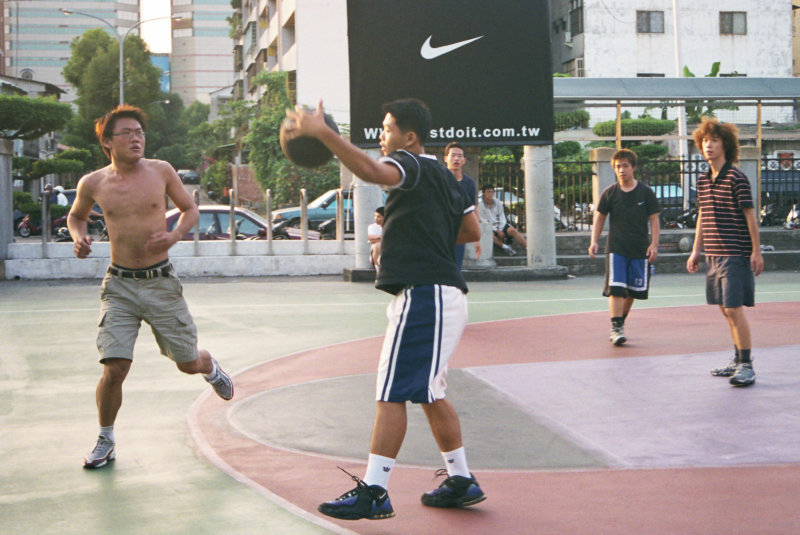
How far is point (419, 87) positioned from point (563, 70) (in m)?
40.2

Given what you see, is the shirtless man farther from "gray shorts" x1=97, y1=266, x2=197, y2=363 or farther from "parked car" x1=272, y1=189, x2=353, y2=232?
"parked car" x1=272, y1=189, x2=353, y2=232

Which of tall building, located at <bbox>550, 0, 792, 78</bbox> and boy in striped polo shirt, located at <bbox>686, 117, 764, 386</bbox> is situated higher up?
tall building, located at <bbox>550, 0, 792, 78</bbox>

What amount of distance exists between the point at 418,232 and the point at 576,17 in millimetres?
51505

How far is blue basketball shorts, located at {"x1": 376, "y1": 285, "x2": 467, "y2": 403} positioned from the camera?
Result: 4602 millimetres

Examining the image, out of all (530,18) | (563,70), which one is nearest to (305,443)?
(530,18)

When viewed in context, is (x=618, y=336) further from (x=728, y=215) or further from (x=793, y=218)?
(x=793, y=218)

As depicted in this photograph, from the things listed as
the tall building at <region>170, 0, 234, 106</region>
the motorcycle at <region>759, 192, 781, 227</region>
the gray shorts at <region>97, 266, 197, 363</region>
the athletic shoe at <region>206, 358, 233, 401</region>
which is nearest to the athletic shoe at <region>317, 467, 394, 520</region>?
the gray shorts at <region>97, 266, 197, 363</region>

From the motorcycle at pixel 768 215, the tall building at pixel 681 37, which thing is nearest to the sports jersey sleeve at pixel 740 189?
the motorcycle at pixel 768 215

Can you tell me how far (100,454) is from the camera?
575 cm

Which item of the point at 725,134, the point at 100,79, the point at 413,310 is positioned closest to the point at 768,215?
the point at 725,134

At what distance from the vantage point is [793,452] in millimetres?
5781

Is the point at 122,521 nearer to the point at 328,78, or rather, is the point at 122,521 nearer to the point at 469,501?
the point at 469,501

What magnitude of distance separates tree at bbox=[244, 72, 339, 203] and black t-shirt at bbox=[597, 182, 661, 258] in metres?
20.3

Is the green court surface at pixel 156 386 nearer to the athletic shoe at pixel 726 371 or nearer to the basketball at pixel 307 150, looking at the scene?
the basketball at pixel 307 150
